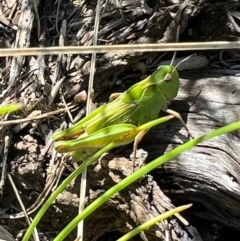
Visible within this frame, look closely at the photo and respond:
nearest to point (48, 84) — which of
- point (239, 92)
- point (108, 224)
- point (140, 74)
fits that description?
point (140, 74)

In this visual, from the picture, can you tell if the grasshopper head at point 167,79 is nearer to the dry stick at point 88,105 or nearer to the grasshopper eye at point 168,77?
the grasshopper eye at point 168,77

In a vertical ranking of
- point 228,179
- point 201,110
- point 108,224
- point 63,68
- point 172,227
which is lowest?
point 108,224

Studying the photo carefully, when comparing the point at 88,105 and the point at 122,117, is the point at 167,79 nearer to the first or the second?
the point at 122,117

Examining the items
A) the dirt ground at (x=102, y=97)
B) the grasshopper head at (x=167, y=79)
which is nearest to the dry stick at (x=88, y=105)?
the dirt ground at (x=102, y=97)

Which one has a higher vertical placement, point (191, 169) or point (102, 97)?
point (102, 97)

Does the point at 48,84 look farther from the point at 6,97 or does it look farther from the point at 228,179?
the point at 228,179

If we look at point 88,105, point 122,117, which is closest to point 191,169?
point 122,117

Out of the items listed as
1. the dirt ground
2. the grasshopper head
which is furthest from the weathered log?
the grasshopper head

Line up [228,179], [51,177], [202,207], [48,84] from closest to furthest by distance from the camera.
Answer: [228,179], [202,207], [51,177], [48,84]
